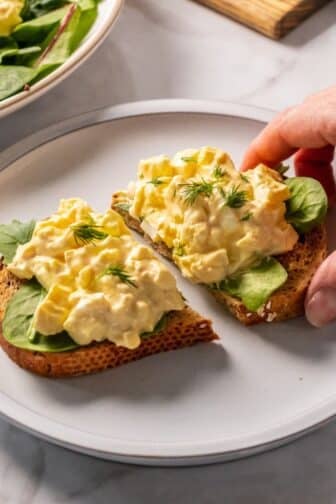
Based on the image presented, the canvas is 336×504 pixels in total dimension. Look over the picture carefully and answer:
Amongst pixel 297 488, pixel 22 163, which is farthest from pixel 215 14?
pixel 297 488

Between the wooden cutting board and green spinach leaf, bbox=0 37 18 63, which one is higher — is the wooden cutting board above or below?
below

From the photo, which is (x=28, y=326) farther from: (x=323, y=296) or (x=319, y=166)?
(x=319, y=166)

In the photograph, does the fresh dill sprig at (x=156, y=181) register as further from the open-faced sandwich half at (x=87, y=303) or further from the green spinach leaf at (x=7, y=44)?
the green spinach leaf at (x=7, y=44)

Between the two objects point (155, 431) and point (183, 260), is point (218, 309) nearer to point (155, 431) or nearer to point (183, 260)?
point (183, 260)

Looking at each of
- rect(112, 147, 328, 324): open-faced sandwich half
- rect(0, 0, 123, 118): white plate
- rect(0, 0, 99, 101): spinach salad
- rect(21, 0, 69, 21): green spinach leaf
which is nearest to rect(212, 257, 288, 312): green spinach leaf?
rect(112, 147, 328, 324): open-faced sandwich half

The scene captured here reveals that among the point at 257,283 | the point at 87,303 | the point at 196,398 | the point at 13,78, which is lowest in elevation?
the point at 196,398

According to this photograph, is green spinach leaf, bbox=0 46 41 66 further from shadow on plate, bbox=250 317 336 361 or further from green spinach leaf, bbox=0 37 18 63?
shadow on plate, bbox=250 317 336 361

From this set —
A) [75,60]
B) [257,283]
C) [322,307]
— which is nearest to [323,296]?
[322,307]
